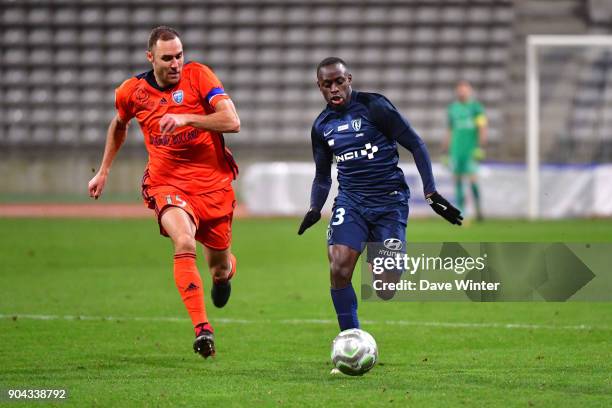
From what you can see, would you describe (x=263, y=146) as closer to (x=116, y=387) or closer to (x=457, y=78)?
(x=457, y=78)

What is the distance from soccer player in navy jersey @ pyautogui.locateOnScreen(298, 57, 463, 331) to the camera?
6.43 meters

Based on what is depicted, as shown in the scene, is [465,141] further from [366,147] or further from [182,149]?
[366,147]

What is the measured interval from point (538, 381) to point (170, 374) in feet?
6.69

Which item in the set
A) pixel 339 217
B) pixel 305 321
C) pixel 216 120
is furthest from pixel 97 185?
pixel 305 321

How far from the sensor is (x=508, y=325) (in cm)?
829

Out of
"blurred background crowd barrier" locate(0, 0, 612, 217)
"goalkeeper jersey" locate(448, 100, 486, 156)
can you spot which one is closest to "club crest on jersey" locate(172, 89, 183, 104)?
"goalkeeper jersey" locate(448, 100, 486, 156)

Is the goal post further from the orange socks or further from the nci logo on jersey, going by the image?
the orange socks

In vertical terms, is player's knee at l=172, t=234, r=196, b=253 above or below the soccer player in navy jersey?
below

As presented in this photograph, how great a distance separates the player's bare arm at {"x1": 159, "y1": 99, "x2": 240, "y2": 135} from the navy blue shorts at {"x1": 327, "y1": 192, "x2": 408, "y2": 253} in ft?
2.69

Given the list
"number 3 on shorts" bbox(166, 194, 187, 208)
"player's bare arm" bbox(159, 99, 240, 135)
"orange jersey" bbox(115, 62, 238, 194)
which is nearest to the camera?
"player's bare arm" bbox(159, 99, 240, 135)

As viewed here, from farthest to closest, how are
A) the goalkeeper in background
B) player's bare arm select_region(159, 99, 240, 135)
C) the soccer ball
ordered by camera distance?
the goalkeeper in background
player's bare arm select_region(159, 99, 240, 135)
the soccer ball

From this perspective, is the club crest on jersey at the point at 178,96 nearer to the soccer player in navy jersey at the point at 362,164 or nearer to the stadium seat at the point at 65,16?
the soccer player in navy jersey at the point at 362,164

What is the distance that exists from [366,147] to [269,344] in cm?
163

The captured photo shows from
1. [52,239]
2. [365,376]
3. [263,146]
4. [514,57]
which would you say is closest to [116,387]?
[365,376]
